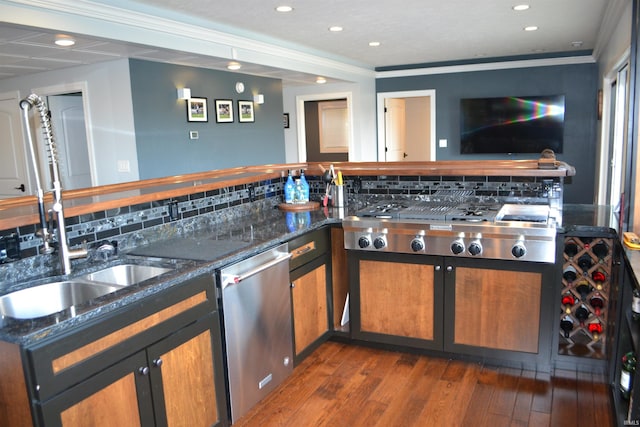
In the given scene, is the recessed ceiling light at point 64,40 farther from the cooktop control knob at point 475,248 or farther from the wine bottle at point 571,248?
the wine bottle at point 571,248

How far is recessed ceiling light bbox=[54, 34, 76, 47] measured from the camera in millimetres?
3635

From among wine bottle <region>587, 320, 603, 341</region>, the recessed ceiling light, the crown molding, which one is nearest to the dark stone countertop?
wine bottle <region>587, 320, 603, 341</region>

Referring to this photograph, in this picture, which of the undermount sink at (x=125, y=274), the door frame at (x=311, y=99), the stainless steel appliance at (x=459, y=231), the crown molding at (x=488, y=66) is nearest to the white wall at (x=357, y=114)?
the door frame at (x=311, y=99)

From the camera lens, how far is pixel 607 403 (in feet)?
8.19

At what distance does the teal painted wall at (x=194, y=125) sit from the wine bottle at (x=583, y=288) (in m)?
3.81

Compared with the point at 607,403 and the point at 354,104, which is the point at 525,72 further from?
the point at 607,403

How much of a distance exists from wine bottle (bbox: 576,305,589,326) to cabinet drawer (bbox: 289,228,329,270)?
1.46 meters

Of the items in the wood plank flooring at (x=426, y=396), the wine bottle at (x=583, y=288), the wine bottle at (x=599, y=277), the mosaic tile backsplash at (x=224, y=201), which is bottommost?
the wood plank flooring at (x=426, y=396)

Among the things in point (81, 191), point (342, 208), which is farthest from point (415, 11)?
point (81, 191)

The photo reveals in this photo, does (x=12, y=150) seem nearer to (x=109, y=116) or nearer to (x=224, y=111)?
(x=109, y=116)

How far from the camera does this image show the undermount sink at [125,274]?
2.15 metres

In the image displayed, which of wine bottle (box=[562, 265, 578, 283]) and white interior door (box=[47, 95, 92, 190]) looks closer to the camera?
wine bottle (box=[562, 265, 578, 283])

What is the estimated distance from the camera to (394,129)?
853 cm

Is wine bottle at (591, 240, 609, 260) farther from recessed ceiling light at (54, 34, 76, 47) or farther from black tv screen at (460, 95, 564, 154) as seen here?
black tv screen at (460, 95, 564, 154)
